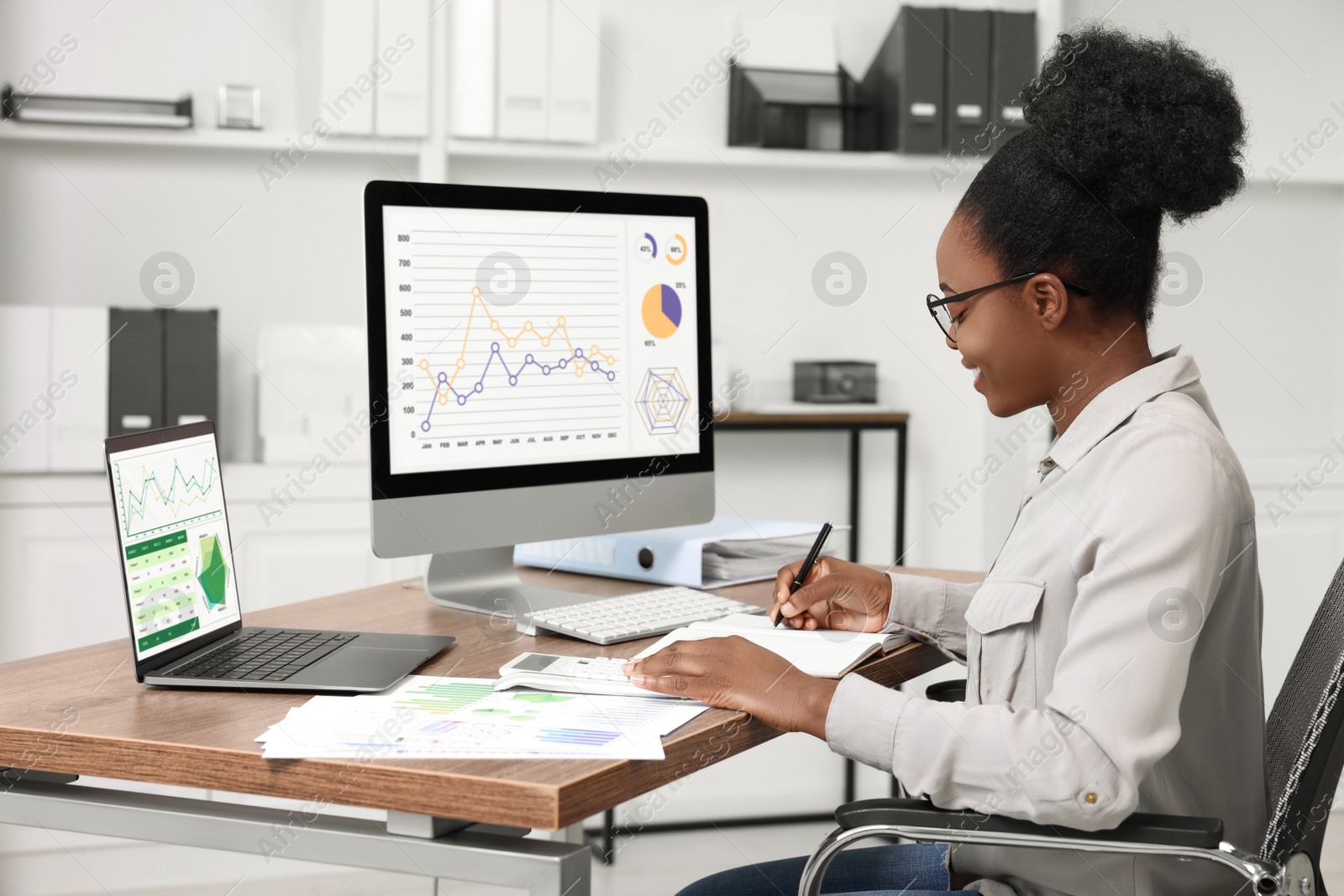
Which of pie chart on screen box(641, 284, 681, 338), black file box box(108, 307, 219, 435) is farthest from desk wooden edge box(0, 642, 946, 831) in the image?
black file box box(108, 307, 219, 435)

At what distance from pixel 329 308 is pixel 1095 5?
7.24ft

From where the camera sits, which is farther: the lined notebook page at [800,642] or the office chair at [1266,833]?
the lined notebook page at [800,642]

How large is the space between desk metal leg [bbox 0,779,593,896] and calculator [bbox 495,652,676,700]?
13cm

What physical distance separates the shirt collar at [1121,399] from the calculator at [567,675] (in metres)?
0.46

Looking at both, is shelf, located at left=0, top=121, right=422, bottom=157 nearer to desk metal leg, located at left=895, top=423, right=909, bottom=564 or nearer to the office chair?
desk metal leg, located at left=895, top=423, right=909, bottom=564

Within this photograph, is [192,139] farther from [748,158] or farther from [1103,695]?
[1103,695]

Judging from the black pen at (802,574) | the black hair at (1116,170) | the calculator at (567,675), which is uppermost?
the black hair at (1116,170)

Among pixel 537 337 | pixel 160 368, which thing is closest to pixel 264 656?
pixel 537 337

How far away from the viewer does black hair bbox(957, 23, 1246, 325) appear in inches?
42.3

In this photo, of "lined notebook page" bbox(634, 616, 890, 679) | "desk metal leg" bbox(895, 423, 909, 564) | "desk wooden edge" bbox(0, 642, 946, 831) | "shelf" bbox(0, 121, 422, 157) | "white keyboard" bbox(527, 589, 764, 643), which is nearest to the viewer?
"desk wooden edge" bbox(0, 642, 946, 831)

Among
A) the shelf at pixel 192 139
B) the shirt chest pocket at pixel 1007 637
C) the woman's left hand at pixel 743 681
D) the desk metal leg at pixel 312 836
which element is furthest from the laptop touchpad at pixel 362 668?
the shelf at pixel 192 139

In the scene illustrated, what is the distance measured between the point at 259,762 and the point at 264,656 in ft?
0.97

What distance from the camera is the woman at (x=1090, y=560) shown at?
0.93 m

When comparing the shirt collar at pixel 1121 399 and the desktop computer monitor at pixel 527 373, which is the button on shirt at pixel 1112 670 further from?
the desktop computer monitor at pixel 527 373
